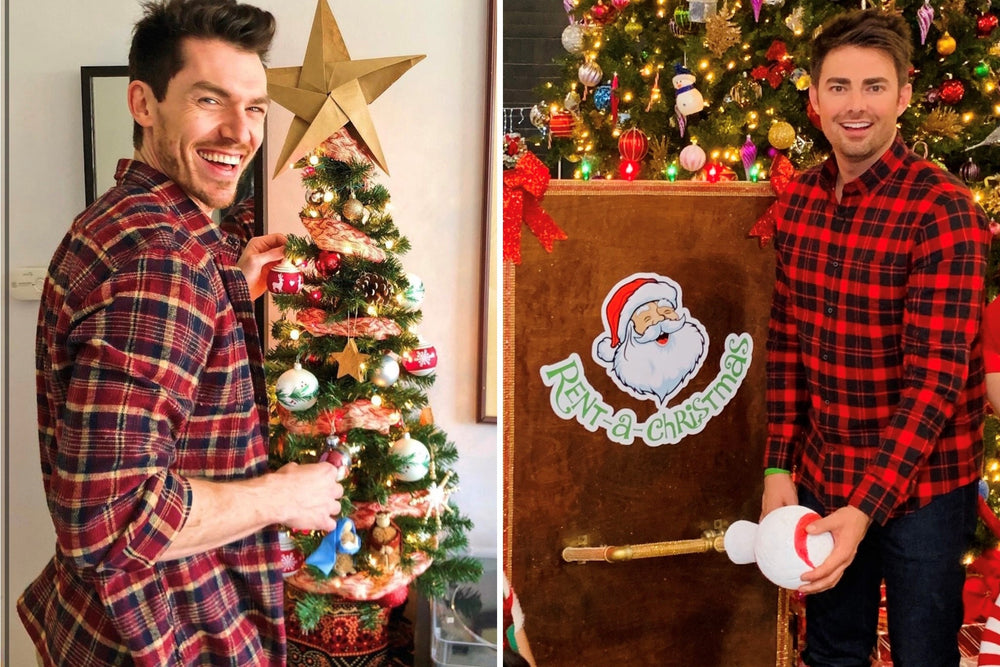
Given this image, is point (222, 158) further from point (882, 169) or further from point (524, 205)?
point (882, 169)

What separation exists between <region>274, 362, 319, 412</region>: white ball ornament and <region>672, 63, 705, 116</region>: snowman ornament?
1.26 meters

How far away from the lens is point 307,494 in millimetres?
1460

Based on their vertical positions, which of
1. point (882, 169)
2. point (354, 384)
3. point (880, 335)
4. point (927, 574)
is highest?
point (882, 169)

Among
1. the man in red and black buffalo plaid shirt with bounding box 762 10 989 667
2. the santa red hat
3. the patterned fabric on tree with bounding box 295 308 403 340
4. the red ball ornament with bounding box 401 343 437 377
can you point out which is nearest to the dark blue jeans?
the man in red and black buffalo plaid shirt with bounding box 762 10 989 667

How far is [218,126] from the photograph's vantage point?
144 centimetres

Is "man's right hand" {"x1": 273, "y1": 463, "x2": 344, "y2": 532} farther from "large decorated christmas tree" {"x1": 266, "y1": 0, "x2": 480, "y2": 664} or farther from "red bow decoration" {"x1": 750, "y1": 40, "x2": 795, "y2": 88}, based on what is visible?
"red bow decoration" {"x1": 750, "y1": 40, "x2": 795, "y2": 88}

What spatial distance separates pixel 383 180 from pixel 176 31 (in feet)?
2.06

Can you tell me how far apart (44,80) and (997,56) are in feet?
7.81

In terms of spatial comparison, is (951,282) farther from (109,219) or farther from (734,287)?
(109,219)

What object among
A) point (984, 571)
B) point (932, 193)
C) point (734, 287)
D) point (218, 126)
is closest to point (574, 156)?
point (734, 287)

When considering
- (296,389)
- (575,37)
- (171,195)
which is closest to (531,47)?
(575,37)

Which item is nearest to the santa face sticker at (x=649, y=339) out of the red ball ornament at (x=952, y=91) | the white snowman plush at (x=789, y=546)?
the white snowman plush at (x=789, y=546)

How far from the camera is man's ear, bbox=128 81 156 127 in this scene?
→ 1.43 metres

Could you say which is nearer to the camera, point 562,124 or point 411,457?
point 411,457
